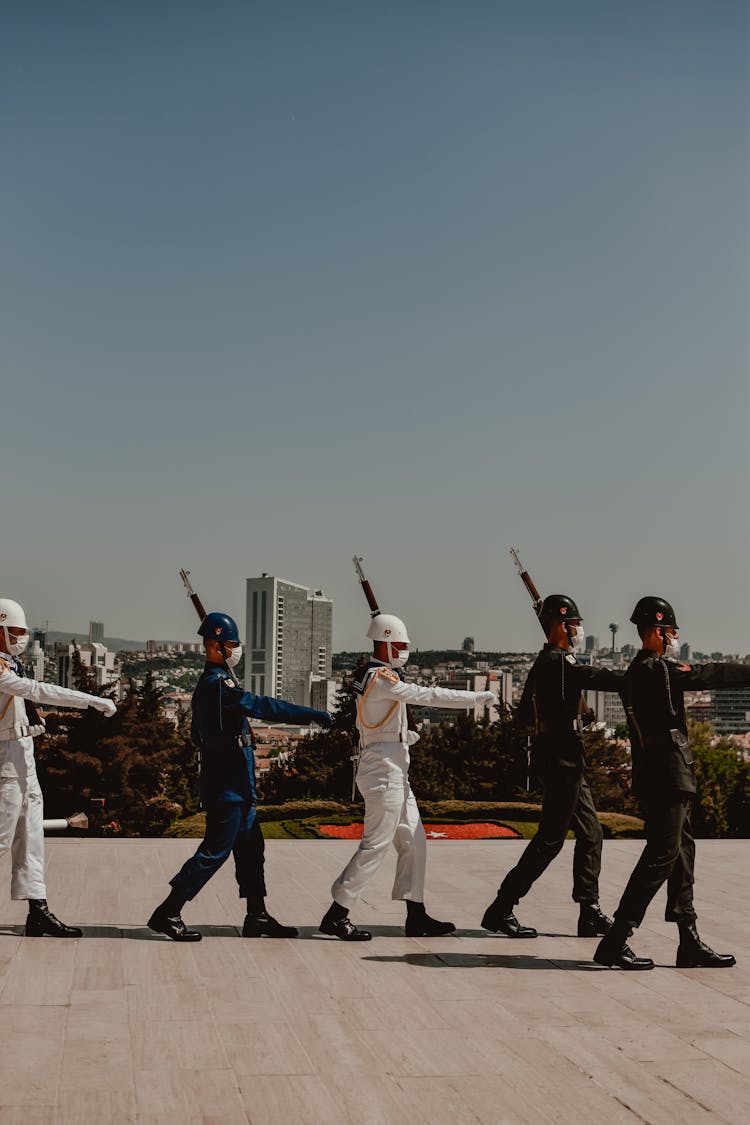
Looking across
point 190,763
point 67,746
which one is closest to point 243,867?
point 67,746

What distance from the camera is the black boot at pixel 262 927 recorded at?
8117mm

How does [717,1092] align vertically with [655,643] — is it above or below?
below

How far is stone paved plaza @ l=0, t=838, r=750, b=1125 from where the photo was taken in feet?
15.9

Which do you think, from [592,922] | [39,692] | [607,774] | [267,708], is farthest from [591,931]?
[607,774]

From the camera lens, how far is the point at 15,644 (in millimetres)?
8109

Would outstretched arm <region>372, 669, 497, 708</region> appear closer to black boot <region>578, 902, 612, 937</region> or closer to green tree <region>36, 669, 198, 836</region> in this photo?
black boot <region>578, 902, 612, 937</region>

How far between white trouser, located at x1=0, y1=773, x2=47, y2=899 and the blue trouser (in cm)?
90

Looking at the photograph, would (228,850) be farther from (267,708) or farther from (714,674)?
(714,674)

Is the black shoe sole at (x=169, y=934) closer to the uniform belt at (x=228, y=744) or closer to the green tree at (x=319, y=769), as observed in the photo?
the uniform belt at (x=228, y=744)

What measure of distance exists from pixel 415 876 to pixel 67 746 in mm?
16818

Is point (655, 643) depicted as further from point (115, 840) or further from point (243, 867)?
point (115, 840)

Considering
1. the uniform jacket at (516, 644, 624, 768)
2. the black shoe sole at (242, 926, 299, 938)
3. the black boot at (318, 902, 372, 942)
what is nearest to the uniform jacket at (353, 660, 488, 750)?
the uniform jacket at (516, 644, 624, 768)

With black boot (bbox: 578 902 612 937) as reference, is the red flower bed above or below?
below

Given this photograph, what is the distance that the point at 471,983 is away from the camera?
6.95 m
